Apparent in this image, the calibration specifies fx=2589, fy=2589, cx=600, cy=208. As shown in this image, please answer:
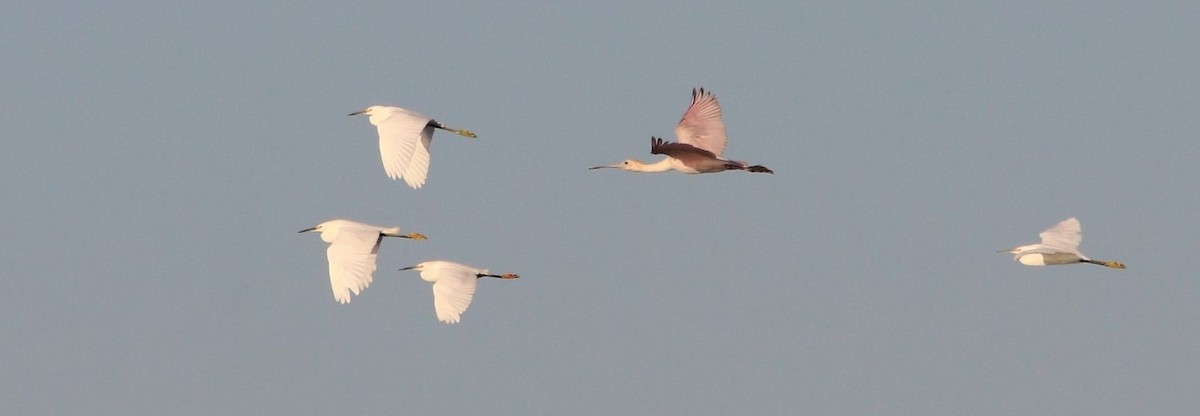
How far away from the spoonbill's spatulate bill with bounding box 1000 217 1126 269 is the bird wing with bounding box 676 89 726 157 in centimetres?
772

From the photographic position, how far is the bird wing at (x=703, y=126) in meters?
65.6

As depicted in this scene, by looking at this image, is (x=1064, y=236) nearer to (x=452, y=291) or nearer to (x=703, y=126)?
(x=703, y=126)

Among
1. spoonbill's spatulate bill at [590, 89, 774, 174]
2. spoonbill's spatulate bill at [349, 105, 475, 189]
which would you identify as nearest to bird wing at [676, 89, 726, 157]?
spoonbill's spatulate bill at [590, 89, 774, 174]

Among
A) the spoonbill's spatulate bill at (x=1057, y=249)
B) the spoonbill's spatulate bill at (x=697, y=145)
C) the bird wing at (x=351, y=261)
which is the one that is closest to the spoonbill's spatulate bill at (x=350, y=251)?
the bird wing at (x=351, y=261)

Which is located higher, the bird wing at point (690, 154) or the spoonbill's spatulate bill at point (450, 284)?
the bird wing at point (690, 154)

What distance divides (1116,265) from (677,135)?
13.1 m

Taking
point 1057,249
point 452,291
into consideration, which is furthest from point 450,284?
point 1057,249

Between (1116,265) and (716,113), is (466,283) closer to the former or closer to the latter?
(716,113)

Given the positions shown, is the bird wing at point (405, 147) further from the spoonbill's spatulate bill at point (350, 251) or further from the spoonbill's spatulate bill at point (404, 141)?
the spoonbill's spatulate bill at point (350, 251)

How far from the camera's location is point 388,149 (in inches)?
2357

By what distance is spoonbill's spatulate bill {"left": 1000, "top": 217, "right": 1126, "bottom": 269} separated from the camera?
65.9 metres

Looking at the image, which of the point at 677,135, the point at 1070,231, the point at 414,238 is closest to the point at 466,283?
the point at 414,238

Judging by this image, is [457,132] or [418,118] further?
[457,132]

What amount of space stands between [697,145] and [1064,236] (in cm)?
1002
